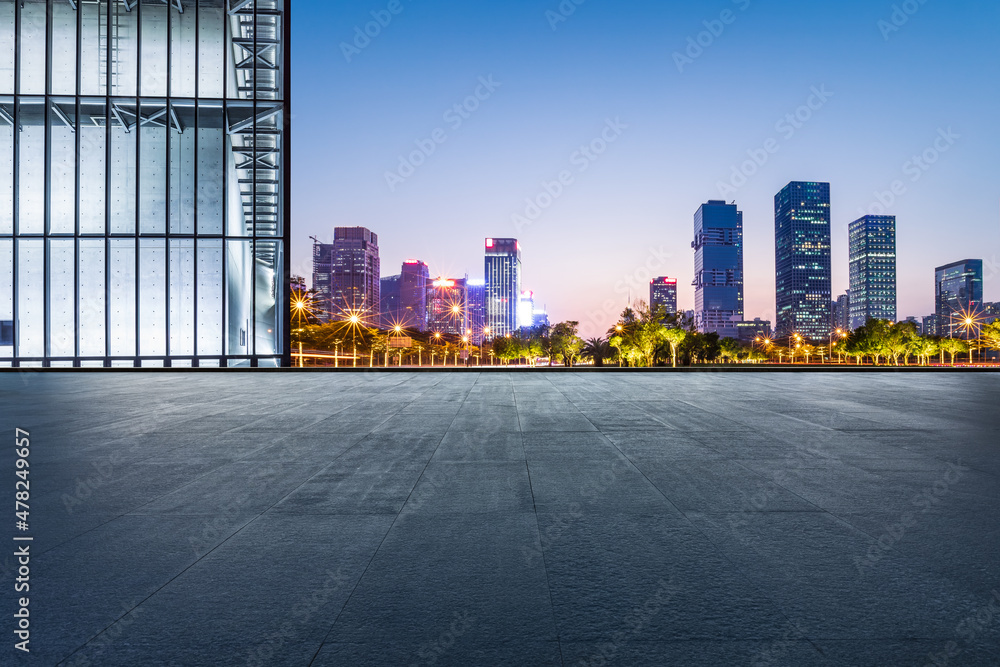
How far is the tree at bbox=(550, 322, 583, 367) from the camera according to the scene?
69.5 metres

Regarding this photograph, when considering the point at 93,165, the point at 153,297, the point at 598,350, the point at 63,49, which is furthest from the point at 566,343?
the point at 63,49

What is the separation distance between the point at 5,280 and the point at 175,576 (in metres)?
35.6

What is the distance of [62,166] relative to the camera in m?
29.8

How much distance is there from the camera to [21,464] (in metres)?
6.34

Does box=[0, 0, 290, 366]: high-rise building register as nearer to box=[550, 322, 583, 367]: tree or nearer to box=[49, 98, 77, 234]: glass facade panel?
box=[49, 98, 77, 234]: glass facade panel

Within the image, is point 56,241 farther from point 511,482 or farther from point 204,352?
point 511,482

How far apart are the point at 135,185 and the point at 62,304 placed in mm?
7346

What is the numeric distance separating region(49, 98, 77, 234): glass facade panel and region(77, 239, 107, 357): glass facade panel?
5.36 feet

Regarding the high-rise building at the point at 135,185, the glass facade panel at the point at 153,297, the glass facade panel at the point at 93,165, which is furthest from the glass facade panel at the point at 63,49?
the glass facade panel at the point at 153,297

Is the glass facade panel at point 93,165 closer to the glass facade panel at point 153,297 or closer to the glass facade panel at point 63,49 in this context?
the glass facade panel at point 63,49

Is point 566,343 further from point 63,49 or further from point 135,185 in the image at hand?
point 63,49

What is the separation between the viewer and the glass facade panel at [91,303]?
29.2 metres

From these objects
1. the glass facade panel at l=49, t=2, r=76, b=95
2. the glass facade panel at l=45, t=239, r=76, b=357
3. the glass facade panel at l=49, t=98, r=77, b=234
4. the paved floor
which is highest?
the glass facade panel at l=49, t=2, r=76, b=95

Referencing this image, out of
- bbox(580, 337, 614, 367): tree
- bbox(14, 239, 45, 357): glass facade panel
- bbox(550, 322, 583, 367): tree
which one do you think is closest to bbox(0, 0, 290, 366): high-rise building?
bbox(14, 239, 45, 357): glass facade panel
